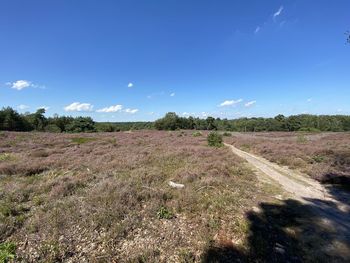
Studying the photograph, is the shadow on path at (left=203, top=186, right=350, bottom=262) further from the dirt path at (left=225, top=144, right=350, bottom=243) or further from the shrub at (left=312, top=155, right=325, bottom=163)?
the shrub at (left=312, top=155, right=325, bottom=163)

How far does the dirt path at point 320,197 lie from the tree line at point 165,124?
63.1 m

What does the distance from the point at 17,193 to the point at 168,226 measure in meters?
6.40

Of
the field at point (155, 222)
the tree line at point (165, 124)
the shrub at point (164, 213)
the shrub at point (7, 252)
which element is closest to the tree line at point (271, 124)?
the tree line at point (165, 124)

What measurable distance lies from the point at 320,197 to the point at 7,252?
10.7 m

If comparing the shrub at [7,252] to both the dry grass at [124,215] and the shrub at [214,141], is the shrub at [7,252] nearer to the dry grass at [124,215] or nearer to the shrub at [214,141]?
the dry grass at [124,215]

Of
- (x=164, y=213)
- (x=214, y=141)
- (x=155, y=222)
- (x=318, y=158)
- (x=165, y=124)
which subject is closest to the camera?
(x=155, y=222)

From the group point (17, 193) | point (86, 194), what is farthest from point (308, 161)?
point (17, 193)

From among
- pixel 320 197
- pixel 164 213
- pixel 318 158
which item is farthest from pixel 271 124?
pixel 164 213

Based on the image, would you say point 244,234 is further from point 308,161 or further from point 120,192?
point 308,161

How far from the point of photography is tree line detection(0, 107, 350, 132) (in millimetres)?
60781

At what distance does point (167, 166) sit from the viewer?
46.5 ft

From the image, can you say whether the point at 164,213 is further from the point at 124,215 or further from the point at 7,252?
the point at 7,252

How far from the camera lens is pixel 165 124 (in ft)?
289

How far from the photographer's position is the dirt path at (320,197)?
6708mm
